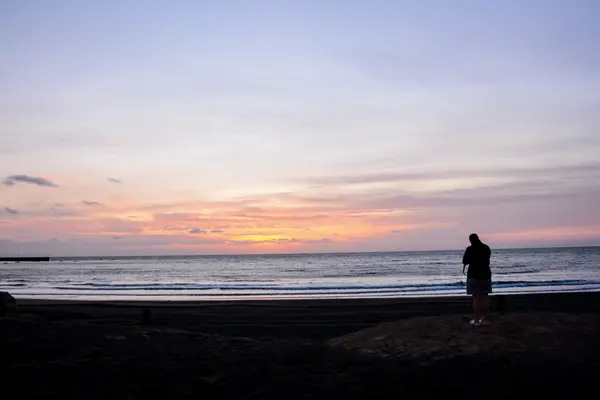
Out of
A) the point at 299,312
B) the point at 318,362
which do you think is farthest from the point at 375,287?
the point at 318,362

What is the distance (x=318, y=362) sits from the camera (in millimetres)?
10070

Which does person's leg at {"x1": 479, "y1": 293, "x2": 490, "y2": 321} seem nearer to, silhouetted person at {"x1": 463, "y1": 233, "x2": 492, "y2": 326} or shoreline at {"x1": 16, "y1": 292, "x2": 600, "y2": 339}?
silhouetted person at {"x1": 463, "y1": 233, "x2": 492, "y2": 326}

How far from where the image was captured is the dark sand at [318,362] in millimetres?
8500

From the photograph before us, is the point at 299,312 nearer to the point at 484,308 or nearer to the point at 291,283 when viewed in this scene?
the point at 484,308

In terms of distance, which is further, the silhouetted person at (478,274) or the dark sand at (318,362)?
the silhouetted person at (478,274)

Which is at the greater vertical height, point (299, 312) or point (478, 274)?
point (478, 274)

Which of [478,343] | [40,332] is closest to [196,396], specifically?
[40,332]

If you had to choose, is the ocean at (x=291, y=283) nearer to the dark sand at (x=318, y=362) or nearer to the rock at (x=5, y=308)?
the rock at (x=5, y=308)

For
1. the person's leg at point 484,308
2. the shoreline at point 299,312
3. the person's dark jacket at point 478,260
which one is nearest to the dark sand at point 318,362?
the person's leg at point 484,308

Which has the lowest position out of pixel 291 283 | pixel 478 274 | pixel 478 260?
pixel 291 283

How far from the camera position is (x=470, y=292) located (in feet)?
38.8

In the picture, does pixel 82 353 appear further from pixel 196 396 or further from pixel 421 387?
pixel 421 387

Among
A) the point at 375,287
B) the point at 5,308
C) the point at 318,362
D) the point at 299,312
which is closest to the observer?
the point at 318,362

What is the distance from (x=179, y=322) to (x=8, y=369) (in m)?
9.15
